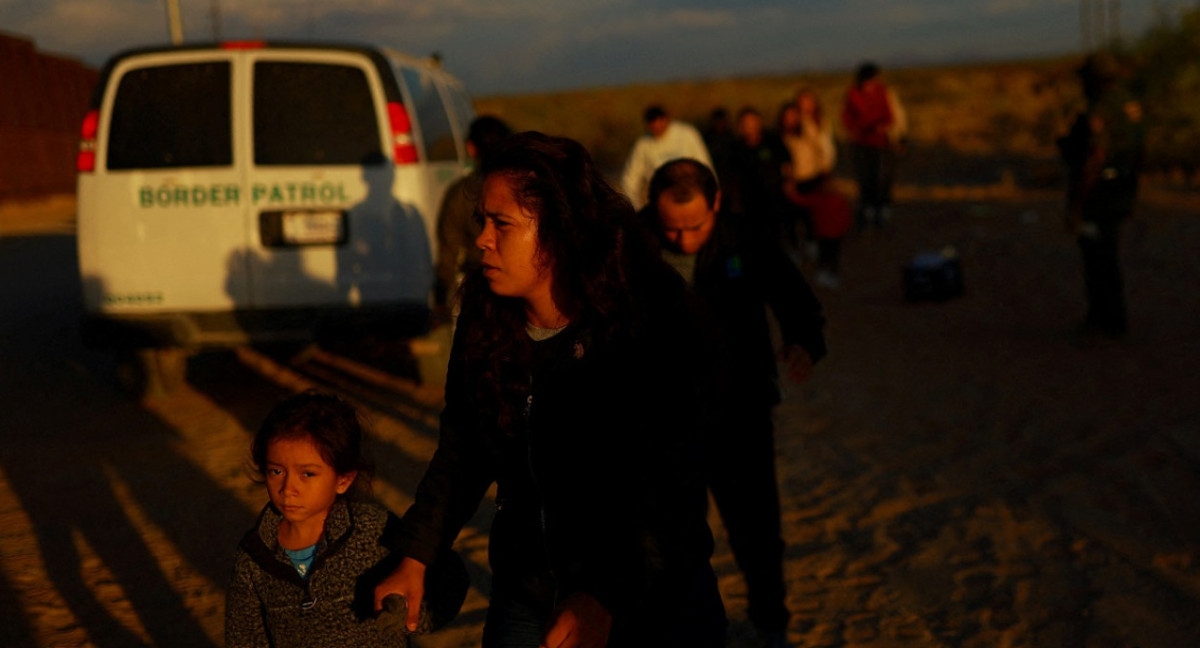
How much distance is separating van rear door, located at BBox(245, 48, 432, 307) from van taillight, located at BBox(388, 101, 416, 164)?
4 cm

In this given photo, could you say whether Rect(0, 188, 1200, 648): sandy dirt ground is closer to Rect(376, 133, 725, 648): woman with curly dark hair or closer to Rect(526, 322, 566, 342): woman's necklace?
Rect(376, 133, 725, 648): woman with curly dark hair

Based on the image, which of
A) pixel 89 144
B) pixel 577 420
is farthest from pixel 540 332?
pixel 89 144

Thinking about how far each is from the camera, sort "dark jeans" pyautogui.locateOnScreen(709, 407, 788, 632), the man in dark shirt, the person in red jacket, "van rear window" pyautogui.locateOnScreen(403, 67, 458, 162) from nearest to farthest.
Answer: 1. the man in dark shirt
2. "dark jeans" pyautogui.locateOnScreen(709, 407, 788, 632)
3. "van rear window" pyautogui.locateOnScreen(403, 67, 458, 162)
4. the person in red jacket

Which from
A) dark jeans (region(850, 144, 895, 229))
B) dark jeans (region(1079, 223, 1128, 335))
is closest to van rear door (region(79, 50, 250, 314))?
dark jeans (region(1079, 223, 1128, 335))

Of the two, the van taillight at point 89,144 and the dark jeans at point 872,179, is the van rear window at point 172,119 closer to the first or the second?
the van taillight at point 89,144

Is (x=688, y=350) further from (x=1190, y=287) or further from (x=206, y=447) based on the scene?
(x=1190, y=287)

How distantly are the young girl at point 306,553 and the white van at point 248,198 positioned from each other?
16.0ft

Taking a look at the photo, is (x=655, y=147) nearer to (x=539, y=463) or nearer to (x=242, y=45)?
(x=242, y=45)

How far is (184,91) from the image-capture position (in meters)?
7.74

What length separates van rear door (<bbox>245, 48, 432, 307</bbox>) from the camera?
7.63 m

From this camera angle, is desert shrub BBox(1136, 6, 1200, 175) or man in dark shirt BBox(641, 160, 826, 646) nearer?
man in dark shirt BBox(641, 160, 826, 646)

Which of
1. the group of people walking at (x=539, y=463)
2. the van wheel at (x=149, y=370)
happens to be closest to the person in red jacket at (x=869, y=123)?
the van wheel at (x=149, y=370)

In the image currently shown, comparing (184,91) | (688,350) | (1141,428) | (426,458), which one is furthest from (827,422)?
(688,350)

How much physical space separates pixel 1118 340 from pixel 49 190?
2842 cm
